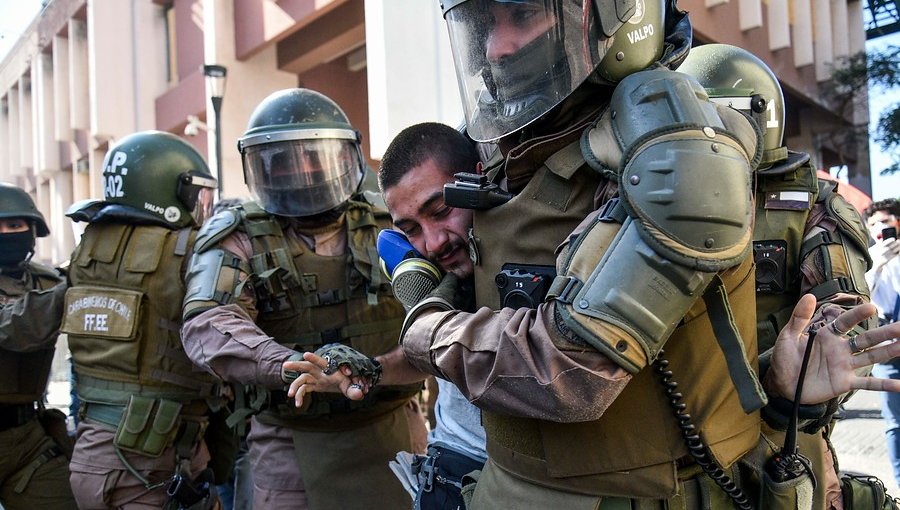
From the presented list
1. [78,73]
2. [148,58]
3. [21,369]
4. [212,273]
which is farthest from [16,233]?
[78,73]

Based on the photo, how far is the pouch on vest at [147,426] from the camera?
121 inches

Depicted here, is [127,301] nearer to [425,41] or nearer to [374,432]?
[374,432]

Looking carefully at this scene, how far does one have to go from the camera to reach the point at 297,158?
121 inches

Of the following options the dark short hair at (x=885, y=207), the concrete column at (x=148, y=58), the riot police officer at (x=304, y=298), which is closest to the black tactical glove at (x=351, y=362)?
the riot police officer at (x=304, y=298)

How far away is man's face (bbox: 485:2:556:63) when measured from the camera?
151 centimetres

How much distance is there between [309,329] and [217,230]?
55 centimetres

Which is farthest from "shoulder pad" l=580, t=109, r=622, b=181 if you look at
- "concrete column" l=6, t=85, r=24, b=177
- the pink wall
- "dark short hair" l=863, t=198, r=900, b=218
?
"concrete column" l=6, t=85, r=24, b=177

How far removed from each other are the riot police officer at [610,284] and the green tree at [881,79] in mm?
16481

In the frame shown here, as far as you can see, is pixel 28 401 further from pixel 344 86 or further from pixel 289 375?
pixel 344 86

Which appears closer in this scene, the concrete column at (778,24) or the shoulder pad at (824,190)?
the shoulder pad at (824,190)

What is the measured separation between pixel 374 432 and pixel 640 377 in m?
1.80

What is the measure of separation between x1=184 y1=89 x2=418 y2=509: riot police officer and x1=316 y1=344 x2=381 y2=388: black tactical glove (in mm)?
427

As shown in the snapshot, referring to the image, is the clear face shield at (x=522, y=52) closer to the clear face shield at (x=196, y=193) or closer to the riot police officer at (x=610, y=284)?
the riot police officer at (x=610, y=284)

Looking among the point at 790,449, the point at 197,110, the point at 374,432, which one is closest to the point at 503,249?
the point at 790,449
